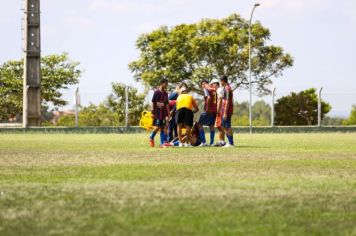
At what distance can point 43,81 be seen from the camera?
80.1 m

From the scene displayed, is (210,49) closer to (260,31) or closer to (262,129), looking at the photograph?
(260,31)

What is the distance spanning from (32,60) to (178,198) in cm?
4539

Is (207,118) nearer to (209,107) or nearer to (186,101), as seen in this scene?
(209,107)

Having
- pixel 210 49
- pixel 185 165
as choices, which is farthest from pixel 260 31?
pixel 185 165

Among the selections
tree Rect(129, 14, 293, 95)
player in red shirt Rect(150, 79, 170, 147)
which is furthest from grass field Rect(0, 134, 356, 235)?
tree Rect(129, 14, 293, 95)

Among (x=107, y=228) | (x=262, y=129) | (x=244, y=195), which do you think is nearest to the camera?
(x=107, y=228)

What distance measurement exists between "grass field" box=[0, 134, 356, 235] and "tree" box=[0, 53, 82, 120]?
62201mm

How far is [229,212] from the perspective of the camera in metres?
8.09

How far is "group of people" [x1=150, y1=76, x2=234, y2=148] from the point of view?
74.1 feet

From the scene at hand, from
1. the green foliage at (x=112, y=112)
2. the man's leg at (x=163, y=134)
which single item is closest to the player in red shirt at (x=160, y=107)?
the man's leg at (x=163, y=134)

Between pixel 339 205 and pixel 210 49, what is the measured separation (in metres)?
67.4

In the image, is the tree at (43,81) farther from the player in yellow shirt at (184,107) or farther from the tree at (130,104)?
the player in yellow shirt at (184,107)

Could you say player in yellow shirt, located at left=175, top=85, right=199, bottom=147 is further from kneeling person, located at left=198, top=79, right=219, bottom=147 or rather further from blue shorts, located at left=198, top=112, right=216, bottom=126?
blue shorts, located at left=198, top=112, right=216, bottom=126

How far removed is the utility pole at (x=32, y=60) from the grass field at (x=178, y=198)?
38.1m
